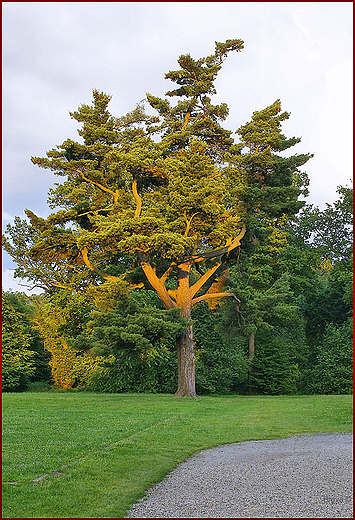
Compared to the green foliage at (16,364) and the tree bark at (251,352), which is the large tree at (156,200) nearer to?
the green foliage at (16,364)

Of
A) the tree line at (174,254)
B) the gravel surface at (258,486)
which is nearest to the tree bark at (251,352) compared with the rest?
the tree line at (174,254)

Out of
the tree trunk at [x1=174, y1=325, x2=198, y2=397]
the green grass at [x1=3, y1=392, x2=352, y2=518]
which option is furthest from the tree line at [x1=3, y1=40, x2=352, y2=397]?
the green grass at [x1=3, y1=392, x2=352, y2=518]

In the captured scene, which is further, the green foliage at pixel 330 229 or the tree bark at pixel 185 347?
the green foliage at pixel 330 229

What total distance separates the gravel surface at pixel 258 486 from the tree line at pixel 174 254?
8854 mm

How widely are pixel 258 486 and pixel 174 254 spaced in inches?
477

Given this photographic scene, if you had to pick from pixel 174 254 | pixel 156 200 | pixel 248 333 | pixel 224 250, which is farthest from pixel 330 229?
pixel 174 254

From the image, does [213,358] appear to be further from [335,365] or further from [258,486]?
[258,486]

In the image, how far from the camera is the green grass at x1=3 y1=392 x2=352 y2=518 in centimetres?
596

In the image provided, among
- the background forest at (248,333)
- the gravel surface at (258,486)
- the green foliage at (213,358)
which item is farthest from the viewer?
the green foliage at (213,358)

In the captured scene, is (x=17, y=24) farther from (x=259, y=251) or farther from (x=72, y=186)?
(x=259, y=251)

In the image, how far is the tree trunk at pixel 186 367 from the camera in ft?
68.9

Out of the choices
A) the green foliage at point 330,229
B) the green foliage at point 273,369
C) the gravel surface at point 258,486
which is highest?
the green foliage at point 330,229

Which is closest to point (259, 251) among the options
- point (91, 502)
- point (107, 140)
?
point (107, 140)

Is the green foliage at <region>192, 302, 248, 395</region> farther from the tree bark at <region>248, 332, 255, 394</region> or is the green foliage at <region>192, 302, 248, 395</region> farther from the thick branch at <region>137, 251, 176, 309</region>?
the thick branch at <region>137, 251, 176, 309</region>
